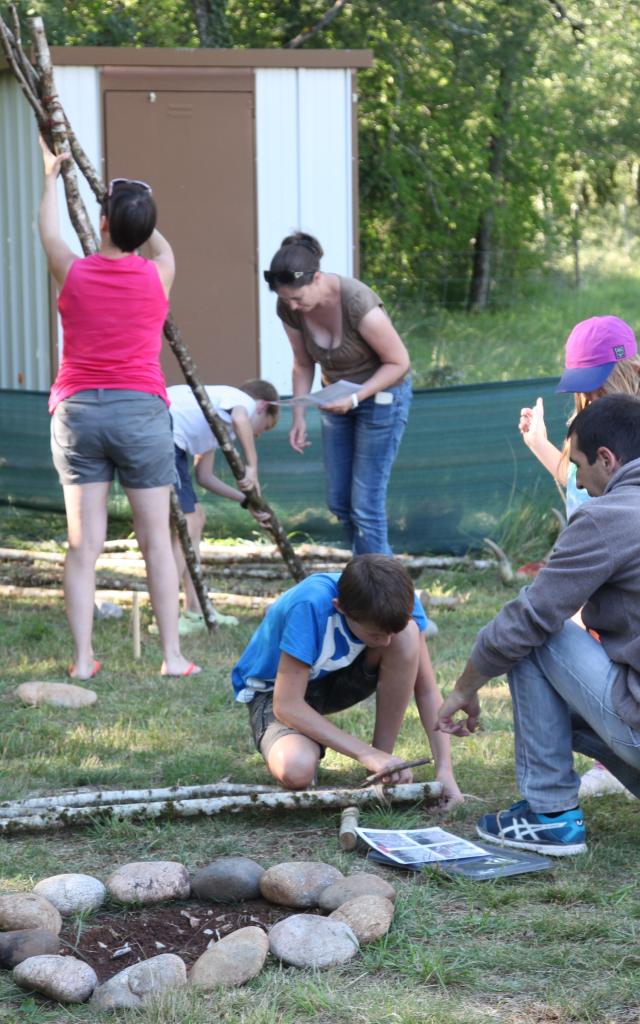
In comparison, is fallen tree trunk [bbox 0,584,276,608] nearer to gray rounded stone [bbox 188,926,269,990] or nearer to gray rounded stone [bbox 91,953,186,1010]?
gray rounded stone [bbox 188,926,269,990]

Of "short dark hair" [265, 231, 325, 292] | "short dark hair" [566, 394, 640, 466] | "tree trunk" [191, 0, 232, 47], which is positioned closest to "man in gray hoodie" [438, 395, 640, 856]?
"short dark hair" [566, 394, 640, 466]

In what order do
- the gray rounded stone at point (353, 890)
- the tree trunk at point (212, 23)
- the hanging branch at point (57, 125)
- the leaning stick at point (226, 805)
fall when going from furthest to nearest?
the tree trunk at point (212, 23), the hanging branch at point (57, 125), the leaning stick at point (226, 805), the gray rounded stone at point (353, 890)

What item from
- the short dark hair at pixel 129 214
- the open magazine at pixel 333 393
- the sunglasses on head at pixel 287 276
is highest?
the short dark hair at pixel 129 214

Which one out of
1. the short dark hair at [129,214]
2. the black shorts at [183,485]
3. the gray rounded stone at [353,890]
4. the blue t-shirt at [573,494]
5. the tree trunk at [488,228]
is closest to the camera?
the gray rounded stone at [353,890]

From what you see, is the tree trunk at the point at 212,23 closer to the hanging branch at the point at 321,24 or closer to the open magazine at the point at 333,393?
the hanging branch at the point at 321,24

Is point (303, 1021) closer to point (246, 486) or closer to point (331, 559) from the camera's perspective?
point (246, 486)

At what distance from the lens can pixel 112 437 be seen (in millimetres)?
4867

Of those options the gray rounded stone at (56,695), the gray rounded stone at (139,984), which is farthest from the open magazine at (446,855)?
the gray rounded stone at (56,695)

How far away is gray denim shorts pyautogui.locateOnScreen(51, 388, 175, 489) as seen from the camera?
4859mm

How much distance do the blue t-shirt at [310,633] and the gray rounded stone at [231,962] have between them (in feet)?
3.27

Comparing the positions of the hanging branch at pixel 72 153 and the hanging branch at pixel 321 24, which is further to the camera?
the hanging branch at pixel 321 24

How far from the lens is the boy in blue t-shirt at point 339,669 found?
341cm

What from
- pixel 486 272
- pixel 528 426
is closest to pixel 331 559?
pixel 528 426

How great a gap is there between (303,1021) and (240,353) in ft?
25.0
